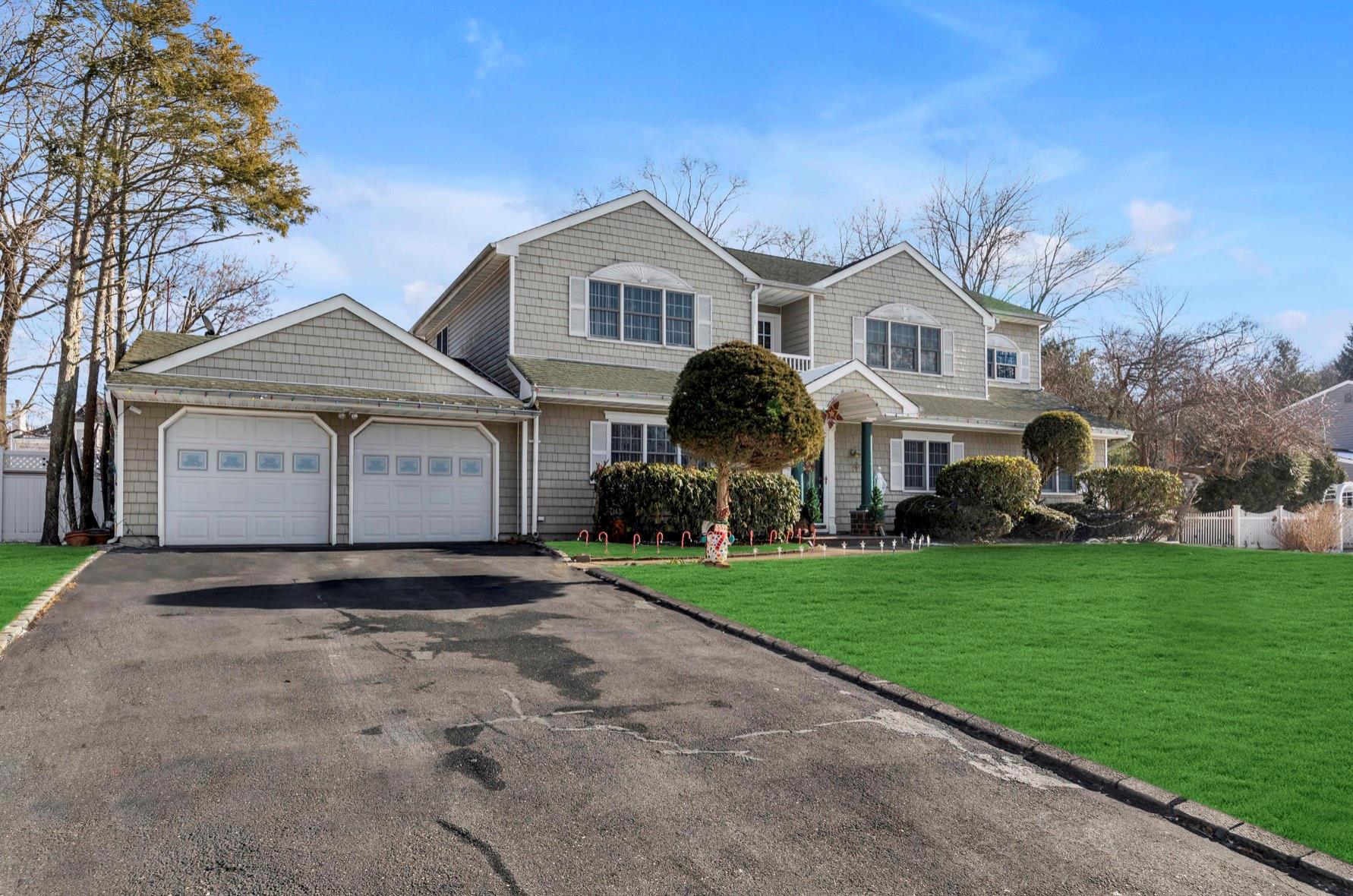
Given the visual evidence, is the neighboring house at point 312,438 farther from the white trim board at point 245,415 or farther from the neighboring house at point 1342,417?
the neighboring house at point 1342,417

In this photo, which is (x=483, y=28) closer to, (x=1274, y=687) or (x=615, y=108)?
(x=615, y=108)

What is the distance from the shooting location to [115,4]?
55.7 ft

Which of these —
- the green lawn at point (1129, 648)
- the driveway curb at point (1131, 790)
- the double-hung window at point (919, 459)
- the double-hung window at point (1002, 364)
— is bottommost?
the driveway curb at point (1131, 790)

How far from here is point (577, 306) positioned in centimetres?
1928

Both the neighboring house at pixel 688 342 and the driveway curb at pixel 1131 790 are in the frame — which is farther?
the neighboring house at pixel 688 342

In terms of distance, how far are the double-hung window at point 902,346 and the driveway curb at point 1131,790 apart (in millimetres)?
16607

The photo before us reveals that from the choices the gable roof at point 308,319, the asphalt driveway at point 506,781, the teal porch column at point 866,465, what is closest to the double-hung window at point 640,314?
the gable roof at point 308,319

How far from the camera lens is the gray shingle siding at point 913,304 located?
22.7 meters

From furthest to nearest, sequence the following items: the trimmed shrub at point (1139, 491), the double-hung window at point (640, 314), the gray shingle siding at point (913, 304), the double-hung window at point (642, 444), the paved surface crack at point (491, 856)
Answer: the gray shingle siding at point (913, 304), the trimmed shrub at point (1139, 491), the double-hung window at point (640, 314), the double-hung window at point (642, 444), the paved surface crack at point (491, 856)

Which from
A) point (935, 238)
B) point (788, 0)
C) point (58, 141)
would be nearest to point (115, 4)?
point (58, 141)

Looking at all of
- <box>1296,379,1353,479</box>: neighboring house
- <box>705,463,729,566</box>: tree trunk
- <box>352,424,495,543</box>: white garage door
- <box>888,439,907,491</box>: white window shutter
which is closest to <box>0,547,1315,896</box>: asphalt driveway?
<box>705,463,729,566</box>: tree trunk

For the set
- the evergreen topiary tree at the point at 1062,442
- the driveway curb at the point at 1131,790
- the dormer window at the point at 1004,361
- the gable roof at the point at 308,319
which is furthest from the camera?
the dormer window at the point at 1004,361

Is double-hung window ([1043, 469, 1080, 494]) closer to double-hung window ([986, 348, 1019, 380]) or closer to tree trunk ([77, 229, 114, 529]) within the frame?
double-hung window ([986, 348, 1019, 380])

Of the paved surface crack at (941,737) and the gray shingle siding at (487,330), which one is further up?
the gray shingle siding at (487,330)
